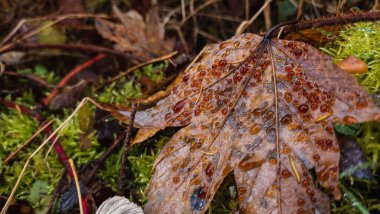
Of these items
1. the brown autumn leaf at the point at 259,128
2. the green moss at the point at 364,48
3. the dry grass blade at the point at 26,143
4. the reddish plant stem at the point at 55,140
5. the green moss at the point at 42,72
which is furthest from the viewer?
the green moss at the point at 42,72

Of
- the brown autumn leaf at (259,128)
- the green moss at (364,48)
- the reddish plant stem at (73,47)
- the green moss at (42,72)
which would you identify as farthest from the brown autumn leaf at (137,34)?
the green moss at (364,48)

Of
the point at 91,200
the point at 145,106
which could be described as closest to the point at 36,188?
the point at 91,200

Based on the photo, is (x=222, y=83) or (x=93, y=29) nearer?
(x=222, y=83)

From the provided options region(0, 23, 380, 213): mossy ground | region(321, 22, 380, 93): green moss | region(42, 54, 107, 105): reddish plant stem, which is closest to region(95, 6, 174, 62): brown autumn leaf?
region(42, 54, 107, 105): reddish plant stem

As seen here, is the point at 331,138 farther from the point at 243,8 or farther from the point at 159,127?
the point at 243,8

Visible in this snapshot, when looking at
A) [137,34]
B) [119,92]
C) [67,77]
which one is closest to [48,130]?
[119,92]

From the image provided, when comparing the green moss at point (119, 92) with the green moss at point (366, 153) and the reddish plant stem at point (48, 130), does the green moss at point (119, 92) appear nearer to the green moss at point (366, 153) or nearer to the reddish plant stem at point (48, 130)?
the reddish plant stem at point (48, 130)

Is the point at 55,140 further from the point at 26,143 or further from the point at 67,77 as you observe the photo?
the point at 67,77
